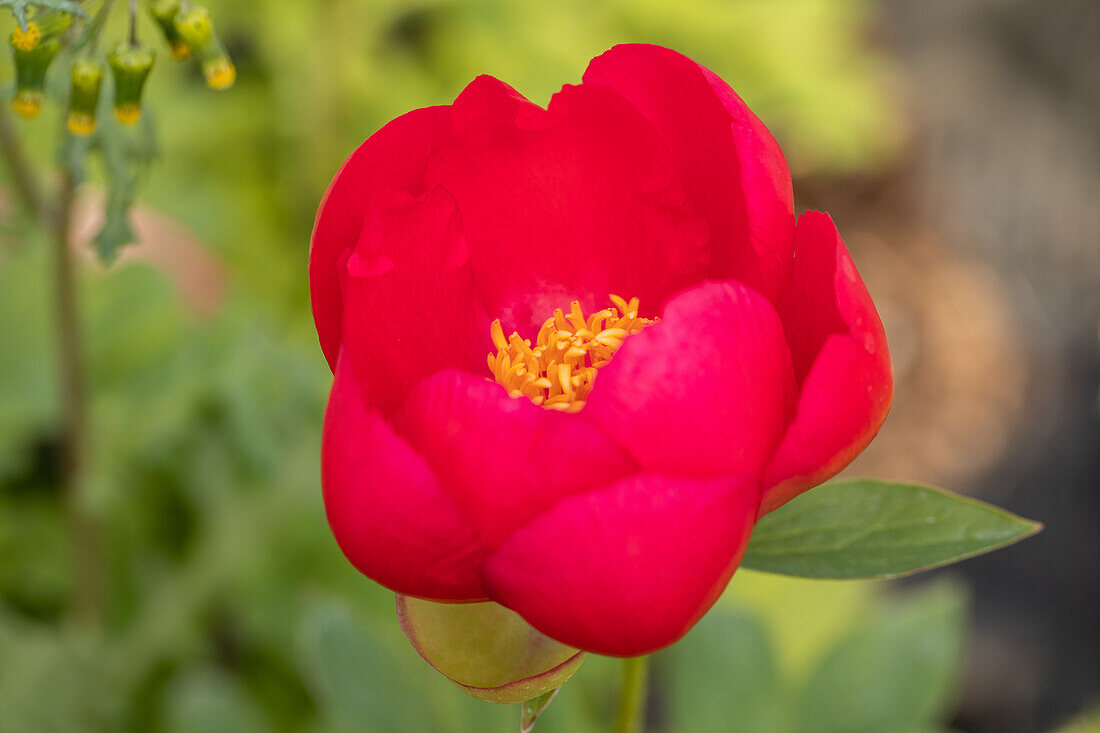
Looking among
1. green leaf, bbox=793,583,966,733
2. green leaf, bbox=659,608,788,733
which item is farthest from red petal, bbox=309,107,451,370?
green leaf, bbox=793,583,966,733

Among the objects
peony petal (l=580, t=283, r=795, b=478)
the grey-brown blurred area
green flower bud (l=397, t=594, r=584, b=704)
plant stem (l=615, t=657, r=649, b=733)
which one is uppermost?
peony petal (l=580, t=283, r=795, b=478)

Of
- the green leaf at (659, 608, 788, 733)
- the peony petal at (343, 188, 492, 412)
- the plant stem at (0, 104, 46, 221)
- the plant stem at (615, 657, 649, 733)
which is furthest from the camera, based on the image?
the green leaf at (659, 608, 788, 733)

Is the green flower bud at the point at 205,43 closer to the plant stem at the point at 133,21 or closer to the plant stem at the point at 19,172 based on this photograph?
the plant stem at the point at 133,21

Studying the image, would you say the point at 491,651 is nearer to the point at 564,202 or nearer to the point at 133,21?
the point at 564,202

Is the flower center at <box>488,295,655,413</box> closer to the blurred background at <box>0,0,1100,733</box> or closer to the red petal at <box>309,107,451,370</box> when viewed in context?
the red petal at <box>309,107,451,370</box>

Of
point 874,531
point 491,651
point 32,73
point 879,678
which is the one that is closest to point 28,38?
point 32,73

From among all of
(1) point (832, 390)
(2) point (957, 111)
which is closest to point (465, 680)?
(1) point (832, 390)

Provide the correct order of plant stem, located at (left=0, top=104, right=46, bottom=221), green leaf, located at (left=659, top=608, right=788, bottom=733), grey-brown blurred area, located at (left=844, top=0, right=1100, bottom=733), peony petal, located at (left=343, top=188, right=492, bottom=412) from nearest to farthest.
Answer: peony petal, located at (left=343, top=188, right=492, bottom=412)
plant stem, located at (left=0, top=104, right=46, bottom=221)
green leaf, located at (left=659, top=608, right=788, bottom=733)
grey-brown blurred area, located at (left=844, top=0, right=1100, bottom=733)
